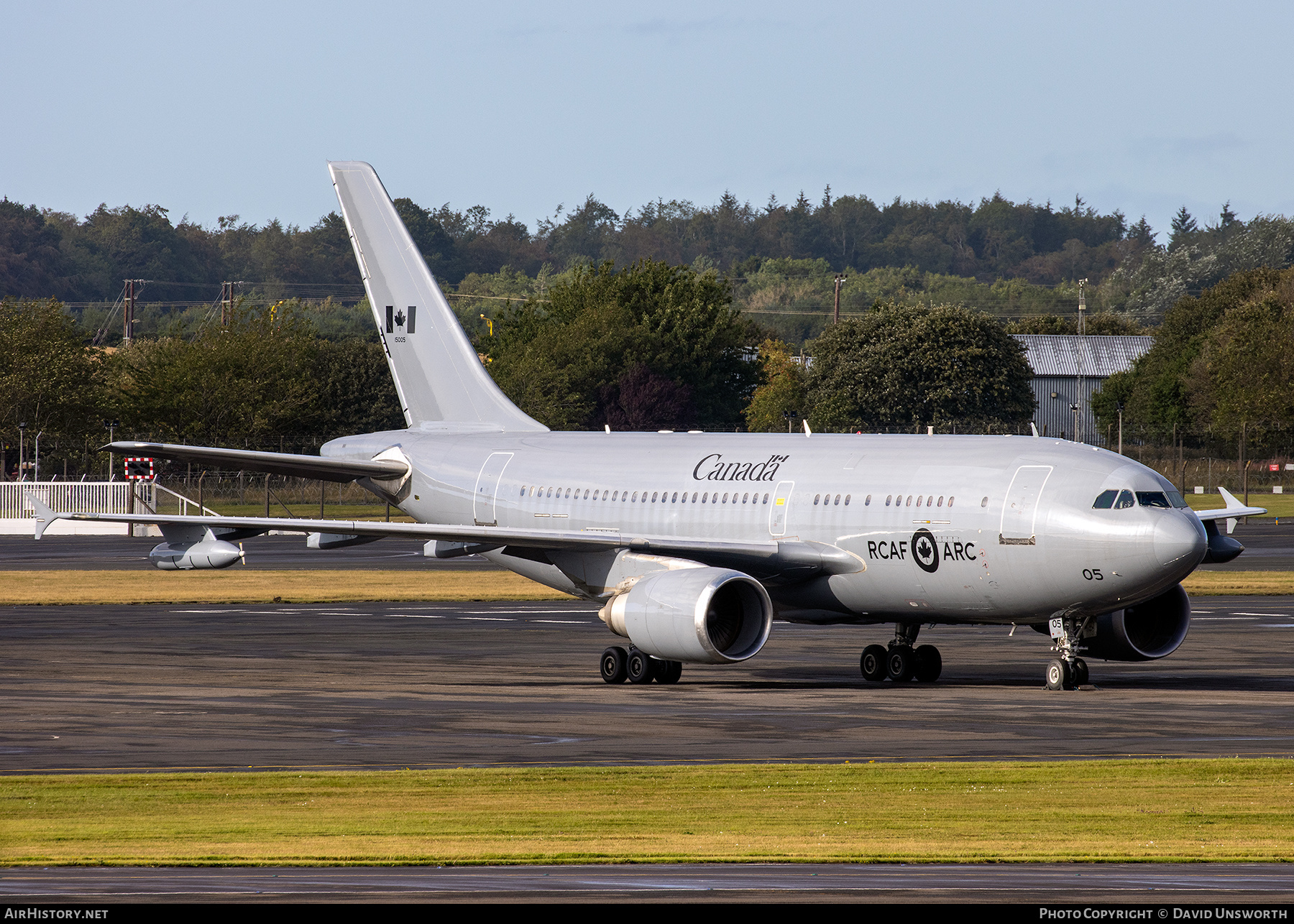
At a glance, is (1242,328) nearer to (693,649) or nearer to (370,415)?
(370,415)

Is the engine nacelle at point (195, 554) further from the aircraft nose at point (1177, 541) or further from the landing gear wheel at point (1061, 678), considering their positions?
the aircraft nose at point (1177, 541)

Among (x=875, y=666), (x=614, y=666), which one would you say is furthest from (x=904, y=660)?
(x=614, y=666)

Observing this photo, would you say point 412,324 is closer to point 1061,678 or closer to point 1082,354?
point 1061,678

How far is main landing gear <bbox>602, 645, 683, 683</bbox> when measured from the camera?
101 feet

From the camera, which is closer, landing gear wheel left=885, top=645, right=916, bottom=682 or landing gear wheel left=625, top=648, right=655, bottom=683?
landing gear wheel left=625, top=648, right=655, bottom=683

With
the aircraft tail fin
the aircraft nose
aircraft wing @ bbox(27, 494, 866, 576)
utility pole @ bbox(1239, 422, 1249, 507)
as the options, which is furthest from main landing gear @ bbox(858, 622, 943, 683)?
utility pole @ bbox(1239, 422, 1249, 507)

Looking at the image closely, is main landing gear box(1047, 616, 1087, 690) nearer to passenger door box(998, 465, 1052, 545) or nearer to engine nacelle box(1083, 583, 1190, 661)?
engine nacelle box(1083, 583, 1190, 661)

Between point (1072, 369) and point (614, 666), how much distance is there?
443ft

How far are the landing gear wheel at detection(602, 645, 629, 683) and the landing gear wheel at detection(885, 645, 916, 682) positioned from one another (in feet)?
15.0

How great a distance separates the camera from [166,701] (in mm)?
27531

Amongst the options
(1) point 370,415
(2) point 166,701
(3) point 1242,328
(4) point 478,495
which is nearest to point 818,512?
(4) point 478,495

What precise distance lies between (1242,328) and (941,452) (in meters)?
101

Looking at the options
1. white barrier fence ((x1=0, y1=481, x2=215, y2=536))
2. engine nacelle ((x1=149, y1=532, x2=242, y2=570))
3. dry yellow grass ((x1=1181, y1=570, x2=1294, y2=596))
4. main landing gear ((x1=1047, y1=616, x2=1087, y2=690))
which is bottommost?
white barrier fence ((x1=0, y1=481, x2=215, y2=536))

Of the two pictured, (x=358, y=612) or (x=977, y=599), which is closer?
(x=977, y=599)
